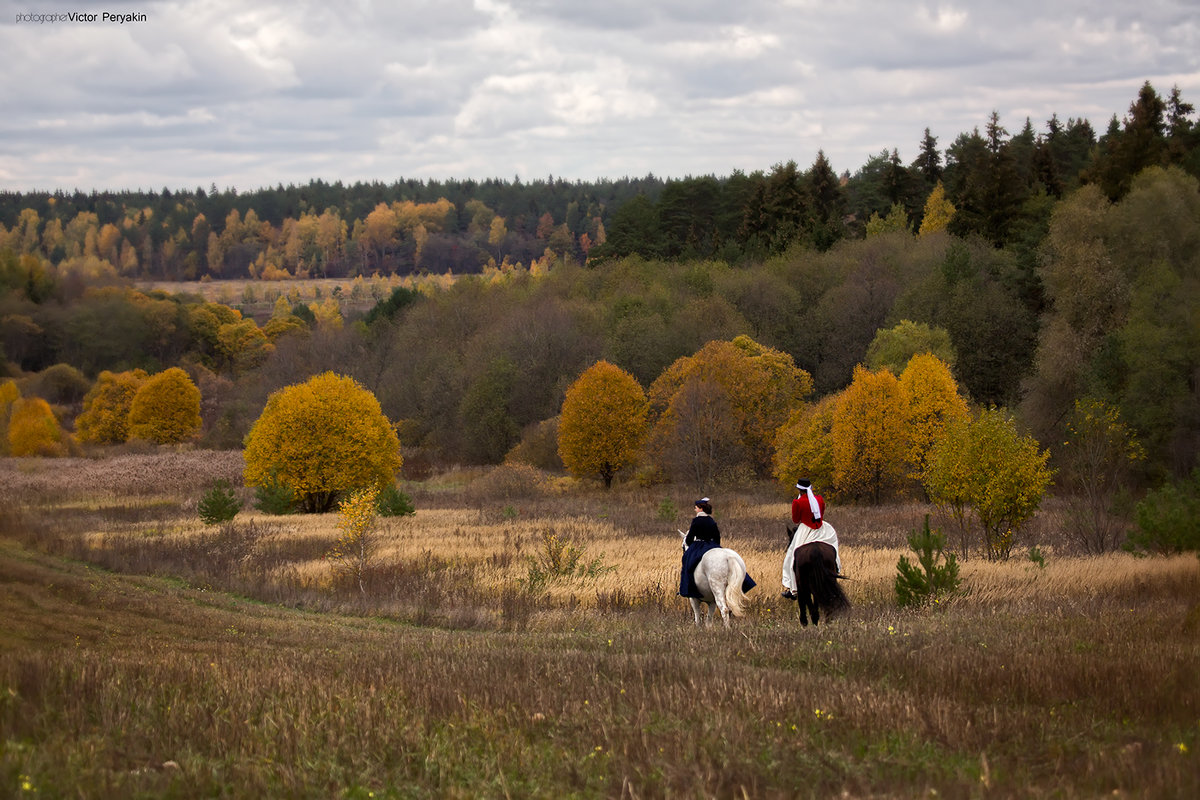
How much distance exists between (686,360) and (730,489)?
25.5 ft

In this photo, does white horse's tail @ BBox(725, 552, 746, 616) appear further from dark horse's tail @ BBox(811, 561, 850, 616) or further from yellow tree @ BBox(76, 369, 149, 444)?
yellow tree @ BBox(76, 369, 149, 444)

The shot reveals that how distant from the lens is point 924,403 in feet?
158

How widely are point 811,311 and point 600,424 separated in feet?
73.0

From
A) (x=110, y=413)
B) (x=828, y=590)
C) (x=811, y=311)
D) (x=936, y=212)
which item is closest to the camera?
(x=828, y=590)

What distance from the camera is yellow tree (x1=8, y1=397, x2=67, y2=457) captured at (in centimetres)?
8344

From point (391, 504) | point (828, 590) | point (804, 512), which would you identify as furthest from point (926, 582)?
point (391, 504)

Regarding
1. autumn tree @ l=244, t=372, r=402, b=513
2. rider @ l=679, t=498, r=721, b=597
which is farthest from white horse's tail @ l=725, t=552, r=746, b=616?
autumn tree @ l=244, t=372, r=402, b=513

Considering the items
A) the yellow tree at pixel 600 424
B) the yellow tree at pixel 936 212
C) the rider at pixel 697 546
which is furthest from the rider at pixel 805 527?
the yellow tree at pixel 936 212

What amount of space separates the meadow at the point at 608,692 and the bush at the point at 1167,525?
0.92 metres

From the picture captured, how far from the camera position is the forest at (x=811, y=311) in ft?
156

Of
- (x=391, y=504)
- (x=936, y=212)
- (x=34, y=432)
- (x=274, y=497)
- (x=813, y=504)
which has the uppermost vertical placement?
(x=936, y=212)

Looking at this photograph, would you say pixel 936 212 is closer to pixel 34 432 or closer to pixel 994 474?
pixel 994 474

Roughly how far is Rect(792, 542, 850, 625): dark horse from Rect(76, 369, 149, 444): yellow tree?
88.5 meters

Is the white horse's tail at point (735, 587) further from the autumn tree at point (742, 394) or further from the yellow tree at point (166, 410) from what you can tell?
the yellow tree at point (166, 410)
